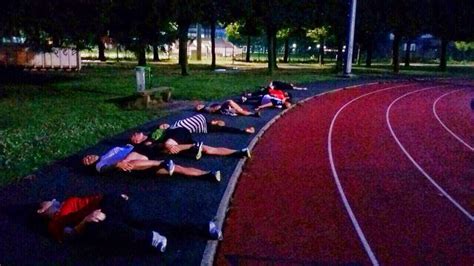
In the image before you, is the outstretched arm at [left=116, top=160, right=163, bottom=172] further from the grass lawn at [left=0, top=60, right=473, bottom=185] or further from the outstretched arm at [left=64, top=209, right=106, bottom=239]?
the outstretched arm at [left=64, top=209, right=106, bottom=239]

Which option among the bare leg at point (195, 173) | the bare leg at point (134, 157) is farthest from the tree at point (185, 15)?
the bare leg at point (195, 173)

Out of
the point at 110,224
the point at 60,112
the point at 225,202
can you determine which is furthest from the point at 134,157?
the point at 60,112

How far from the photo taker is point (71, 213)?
6.21 m

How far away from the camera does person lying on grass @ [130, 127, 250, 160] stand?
9.72 m

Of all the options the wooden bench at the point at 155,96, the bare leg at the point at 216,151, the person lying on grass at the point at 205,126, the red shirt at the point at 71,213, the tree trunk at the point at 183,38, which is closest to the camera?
the red shirt at the point at 71,213

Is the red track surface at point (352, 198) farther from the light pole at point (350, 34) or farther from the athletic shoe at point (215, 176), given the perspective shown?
the light pole at point (350, 34)

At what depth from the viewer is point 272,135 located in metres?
13.7

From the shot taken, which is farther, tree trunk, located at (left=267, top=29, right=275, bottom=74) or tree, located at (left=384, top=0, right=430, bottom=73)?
tree, located at (left=384, top=0, right=430, bottom=73)

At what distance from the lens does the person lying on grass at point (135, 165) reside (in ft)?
28.1

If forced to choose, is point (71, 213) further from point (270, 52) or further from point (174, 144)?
point (270, 52)

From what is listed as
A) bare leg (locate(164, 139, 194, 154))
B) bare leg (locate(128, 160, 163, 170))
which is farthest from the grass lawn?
bare leg (locate(164, 139, 194, 154))

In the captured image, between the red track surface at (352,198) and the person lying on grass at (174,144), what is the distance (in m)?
0.66

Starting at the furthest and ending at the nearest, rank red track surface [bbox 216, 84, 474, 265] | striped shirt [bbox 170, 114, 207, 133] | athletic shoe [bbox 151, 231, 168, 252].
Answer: striped shirt [bbox 170, 114, 207, 133]
red track surface [bbox 216, 84, 474, 265]
athletic shoe [bbox 151, 231, 168, 252]

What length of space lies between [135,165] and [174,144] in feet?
4.33
